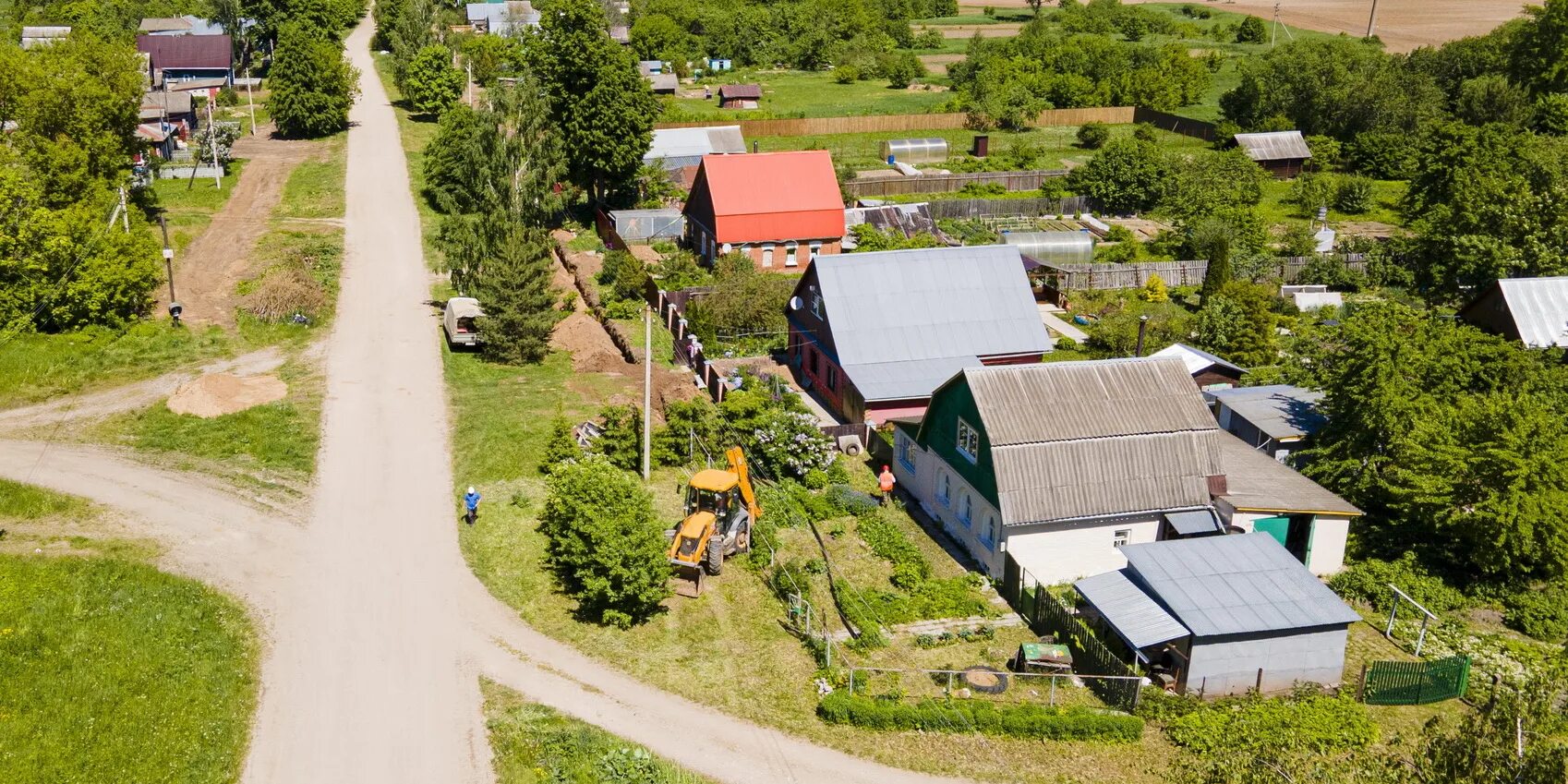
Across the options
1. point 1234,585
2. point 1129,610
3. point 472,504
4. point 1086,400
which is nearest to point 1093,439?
point 1086,400

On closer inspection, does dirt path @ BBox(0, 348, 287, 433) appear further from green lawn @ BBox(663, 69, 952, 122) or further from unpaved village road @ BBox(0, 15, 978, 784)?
green lawn @ BBox(663, 69, 952, 122)

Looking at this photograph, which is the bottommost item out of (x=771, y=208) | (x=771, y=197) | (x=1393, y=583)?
(x=1393, y=583)

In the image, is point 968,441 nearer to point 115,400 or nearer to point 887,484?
point 887,484

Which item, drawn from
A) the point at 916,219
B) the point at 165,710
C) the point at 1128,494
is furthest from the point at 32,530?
the point at 916,219

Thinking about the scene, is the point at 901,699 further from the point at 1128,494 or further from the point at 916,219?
the point at 916,219

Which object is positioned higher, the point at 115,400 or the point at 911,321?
the point at 911,321

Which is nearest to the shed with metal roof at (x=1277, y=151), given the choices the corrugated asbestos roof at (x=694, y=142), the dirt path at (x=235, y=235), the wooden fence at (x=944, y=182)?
the wooden fence at (x=944, y=182)
